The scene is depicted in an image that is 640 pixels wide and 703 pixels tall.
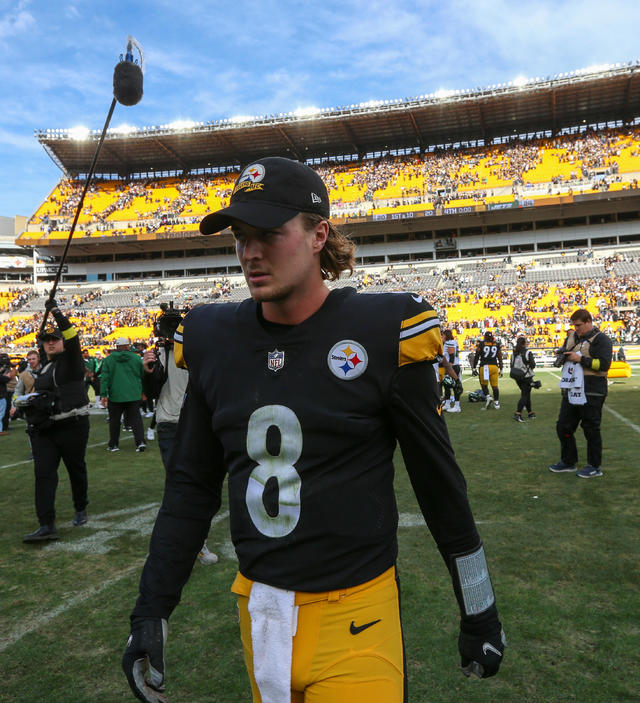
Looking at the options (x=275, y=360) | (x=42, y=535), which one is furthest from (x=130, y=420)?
(x=275, y=360)

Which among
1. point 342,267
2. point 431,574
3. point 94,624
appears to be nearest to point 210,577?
point 94,624

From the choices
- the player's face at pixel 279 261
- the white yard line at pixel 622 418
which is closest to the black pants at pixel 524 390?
the white yard line at pixel 622 418

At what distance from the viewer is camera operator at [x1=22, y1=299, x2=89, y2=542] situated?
16.9ft

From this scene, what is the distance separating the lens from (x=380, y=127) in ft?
160

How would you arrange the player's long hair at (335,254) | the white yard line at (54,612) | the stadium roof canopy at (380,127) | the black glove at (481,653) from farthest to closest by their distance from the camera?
the stadium roof canopy at (380,127) → the white yard line at (54,612) → the player's long hair at (335,254) → the black glove at (481,653)

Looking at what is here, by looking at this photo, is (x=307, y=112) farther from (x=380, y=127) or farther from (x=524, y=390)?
(x=524, y=390)

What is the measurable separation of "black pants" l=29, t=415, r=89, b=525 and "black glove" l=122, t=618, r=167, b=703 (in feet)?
14.0

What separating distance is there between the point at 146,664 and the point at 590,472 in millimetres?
6625

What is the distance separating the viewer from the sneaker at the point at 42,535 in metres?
5.09

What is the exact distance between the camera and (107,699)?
2.77 metres

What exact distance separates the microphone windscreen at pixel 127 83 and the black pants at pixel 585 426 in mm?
5987

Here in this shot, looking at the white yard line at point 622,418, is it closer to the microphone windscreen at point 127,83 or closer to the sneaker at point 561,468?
the sneaker at point 561,468

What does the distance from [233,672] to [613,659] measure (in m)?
2.07

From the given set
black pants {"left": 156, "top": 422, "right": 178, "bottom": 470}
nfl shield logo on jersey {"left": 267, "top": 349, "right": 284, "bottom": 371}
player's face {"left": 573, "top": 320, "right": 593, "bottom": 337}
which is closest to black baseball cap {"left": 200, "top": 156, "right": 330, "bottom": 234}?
nfl shield logo on jersey {"left": 267, "top": 349, "right": 284, "bottom": 371}
